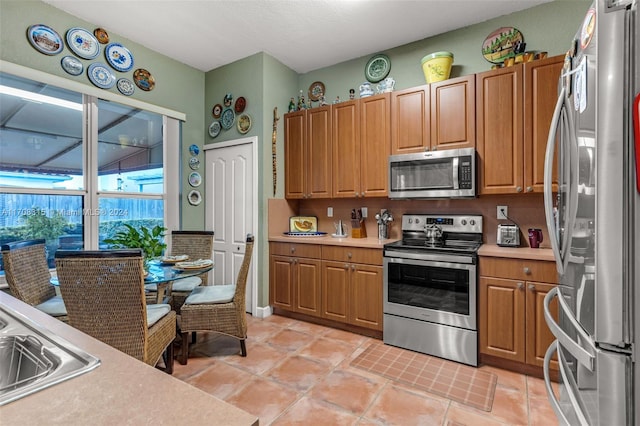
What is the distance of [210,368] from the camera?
2391 mm

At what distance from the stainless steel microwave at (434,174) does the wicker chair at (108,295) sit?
2.24m

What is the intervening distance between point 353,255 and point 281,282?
0.96 metres

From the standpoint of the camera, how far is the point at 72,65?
9.40 ft

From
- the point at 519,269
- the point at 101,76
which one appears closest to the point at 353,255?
the point at 519,269

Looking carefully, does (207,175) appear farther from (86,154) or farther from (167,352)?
(167,352)

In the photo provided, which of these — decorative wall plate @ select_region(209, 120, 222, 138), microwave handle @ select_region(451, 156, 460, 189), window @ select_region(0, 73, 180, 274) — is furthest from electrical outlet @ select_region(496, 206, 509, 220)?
window @ select_region(0, 73, 180, 274)

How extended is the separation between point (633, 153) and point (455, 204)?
2174mm

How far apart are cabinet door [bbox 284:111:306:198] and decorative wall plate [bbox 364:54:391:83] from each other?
33.4 inches

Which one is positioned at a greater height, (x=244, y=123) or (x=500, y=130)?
(x=244, y=123)

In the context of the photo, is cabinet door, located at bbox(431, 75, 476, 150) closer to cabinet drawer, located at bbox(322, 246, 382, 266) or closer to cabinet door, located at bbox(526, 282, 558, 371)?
cabinet drawer, located at bbox(322, 246, 382, 266)

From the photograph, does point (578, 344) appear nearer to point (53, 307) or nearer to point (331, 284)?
point (331, 284)

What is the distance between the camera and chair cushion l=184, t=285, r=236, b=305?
2531mm

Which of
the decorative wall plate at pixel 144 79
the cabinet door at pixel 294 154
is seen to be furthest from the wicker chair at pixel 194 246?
the decorative wall plate at pixel 144 79

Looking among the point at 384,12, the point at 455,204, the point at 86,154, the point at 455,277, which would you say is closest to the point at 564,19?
the point at 384,12
